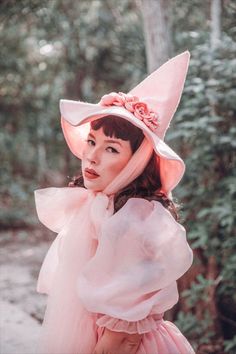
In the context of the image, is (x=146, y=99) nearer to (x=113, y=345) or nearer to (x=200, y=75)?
(x=113, y=345)

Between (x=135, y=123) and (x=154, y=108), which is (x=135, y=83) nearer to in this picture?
(x=154, y=108)

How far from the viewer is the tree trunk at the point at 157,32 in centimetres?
389

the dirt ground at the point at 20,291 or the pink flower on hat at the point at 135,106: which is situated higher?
the pink flower on hat at the point at 135,106

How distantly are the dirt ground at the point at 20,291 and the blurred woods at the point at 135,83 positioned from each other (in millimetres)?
865

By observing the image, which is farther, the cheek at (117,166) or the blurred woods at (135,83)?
the blurred woods at (135,83)

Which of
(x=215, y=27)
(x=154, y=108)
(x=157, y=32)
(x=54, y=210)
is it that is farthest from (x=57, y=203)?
(x=215, y=27)

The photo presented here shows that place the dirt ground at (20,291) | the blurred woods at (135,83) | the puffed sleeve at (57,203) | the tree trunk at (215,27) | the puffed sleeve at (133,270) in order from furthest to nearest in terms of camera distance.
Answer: the tree trunk at (215,27), the blurred woods at (135,83), the dirt ground at (20,291), the puffed sleeve at (57,203), the puffed sleeve at (133,270)

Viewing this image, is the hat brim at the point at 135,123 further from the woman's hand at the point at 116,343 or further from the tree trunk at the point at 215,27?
the tree trunk at the point at 215,27

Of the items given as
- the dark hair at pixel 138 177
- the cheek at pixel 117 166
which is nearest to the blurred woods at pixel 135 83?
the dark hair at pixel 138 177

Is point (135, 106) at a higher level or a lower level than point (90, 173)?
higher

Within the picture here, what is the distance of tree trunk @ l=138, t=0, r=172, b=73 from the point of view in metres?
3.89

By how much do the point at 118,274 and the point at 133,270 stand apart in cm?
5

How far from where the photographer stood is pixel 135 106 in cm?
173

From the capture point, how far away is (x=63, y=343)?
159 cm
